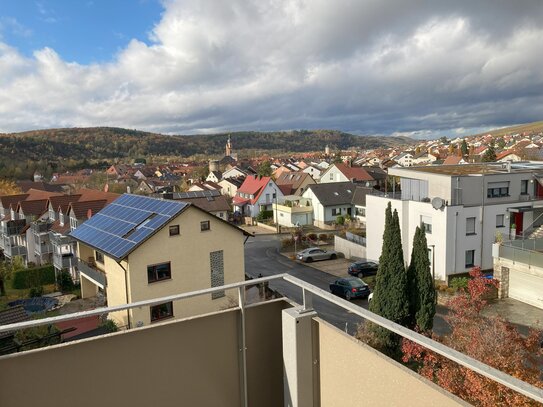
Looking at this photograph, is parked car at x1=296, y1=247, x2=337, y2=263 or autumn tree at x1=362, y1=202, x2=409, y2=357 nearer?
autumn tree at x1=362, y1=202, x2=409, y2=357

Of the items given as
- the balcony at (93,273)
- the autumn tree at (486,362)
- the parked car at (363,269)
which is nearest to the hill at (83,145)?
the balcony at (93,273)

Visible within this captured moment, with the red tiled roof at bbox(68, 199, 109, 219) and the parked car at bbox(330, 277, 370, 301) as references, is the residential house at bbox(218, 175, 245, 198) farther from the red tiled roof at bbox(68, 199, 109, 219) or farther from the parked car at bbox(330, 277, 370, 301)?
the parked car at bbox(330, 277, 370, 301)

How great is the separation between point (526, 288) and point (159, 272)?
18606 mm

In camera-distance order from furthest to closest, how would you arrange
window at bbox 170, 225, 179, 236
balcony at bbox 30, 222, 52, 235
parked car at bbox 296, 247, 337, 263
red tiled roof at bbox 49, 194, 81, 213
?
balcony at bbox 30, 222, 52, 235 → red tiled roof at bbox 49, 194, 81, 213 → parked car at bbox 296, 247, 337, 263 → window at bbox 170, 225, 179, 236

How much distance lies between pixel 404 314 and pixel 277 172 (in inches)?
2691

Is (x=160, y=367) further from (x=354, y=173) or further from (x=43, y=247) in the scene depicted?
(x=354, y=173)

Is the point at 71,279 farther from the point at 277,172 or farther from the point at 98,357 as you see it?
the point at 277,172

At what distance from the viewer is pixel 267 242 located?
140 ft

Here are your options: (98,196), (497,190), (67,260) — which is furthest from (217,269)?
(98,196)

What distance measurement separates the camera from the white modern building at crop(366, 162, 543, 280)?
2542cm

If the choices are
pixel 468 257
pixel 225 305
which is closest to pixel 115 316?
pixel 225 305

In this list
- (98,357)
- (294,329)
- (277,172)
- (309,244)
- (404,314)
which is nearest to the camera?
(98,357)

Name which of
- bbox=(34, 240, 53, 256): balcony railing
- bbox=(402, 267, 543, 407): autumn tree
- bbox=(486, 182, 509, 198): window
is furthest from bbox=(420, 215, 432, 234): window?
bbox=(34, 240, 53, 256): balcony railing

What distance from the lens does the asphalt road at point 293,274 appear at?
20906 millimetres
